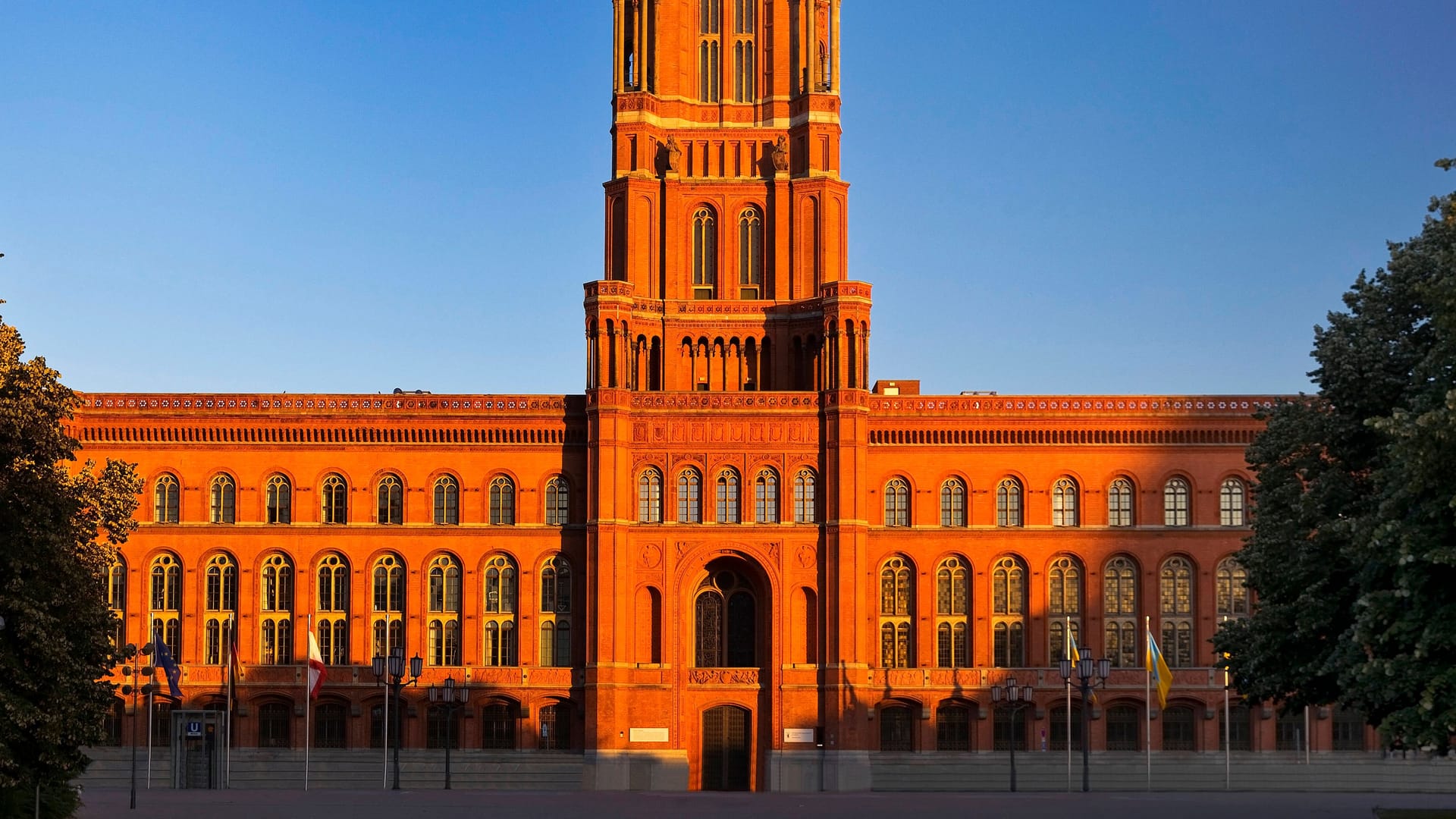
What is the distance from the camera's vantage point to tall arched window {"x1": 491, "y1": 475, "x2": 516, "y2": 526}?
260ft

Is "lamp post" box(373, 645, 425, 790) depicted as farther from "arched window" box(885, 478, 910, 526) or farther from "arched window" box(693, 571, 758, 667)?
"arched window" box(885, 478, 910, 526)

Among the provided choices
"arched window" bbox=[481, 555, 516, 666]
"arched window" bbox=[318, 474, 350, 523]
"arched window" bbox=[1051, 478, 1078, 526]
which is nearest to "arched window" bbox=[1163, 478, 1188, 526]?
"arched window" bbox=[1051, 478, 1078, 526]

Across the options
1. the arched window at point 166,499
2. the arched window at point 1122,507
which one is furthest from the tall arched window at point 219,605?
the arched window at point 1122,507

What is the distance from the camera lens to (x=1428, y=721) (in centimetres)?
3784

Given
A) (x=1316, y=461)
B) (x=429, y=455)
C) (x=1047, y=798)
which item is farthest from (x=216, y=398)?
(x=1316, y=461)

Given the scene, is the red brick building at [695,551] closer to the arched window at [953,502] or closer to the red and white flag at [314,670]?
the arched window at [953,502]

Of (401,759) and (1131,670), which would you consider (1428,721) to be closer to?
(1131,670)

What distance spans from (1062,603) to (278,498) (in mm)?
33649

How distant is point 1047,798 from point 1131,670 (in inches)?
783

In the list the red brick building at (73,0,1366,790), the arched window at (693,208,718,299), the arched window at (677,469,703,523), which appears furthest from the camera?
the arched window at (693,208,718,299)

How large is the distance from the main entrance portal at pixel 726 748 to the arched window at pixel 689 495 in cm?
804

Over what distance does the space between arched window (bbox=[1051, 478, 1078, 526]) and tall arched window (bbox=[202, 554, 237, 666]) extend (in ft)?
114

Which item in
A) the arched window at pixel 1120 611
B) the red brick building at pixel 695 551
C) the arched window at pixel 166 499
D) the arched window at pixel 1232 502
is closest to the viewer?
the red brick building at pixel 695 551

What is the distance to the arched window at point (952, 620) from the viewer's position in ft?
257
